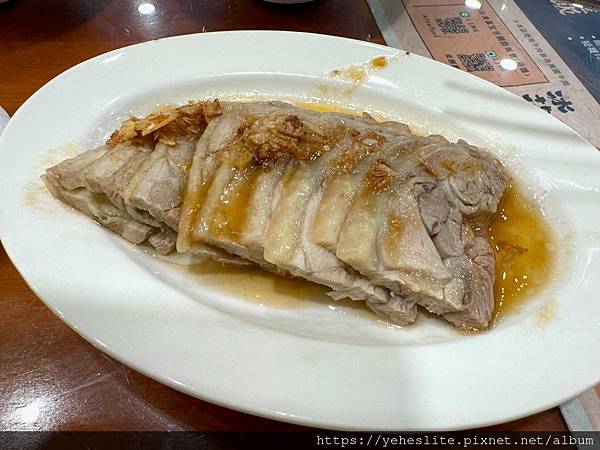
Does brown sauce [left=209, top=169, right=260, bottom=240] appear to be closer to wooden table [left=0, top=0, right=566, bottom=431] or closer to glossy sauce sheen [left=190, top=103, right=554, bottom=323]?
glossy sauce sheen [left=190, top=103, right=554, bottom=323]

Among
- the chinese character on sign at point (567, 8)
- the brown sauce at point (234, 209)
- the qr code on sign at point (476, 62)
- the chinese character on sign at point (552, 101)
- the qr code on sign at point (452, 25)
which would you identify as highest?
the brown sauce at point (234, 209)

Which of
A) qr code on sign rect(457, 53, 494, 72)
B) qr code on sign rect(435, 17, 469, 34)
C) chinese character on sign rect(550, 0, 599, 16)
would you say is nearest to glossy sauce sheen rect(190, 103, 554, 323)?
qr code on sign rect(457, 53, 494, 72)

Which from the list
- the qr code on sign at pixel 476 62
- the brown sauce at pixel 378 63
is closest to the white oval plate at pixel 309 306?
the brown sauce at pixel 378 63

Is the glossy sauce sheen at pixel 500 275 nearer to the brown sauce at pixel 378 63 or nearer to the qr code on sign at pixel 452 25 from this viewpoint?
the brown sauce at pixel 378 63

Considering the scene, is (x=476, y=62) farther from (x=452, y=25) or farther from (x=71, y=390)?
(x=71, y=390)

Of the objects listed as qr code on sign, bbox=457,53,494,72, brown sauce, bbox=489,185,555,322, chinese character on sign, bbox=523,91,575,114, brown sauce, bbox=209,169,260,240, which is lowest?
brown sauce, bbox=489,185,555,322
